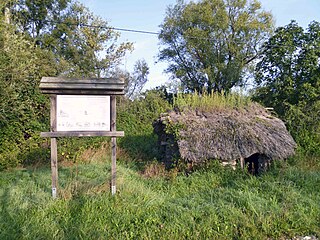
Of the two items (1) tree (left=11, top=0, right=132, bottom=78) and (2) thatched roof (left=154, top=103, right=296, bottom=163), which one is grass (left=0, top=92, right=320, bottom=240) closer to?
(2) thatched roof (left=154, top=103, right=296, bottom=163)

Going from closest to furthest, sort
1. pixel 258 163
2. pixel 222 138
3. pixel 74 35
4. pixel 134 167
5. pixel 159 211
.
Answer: pixel 159 211
pixel 222 138
pixel 258 163
pixel 134 167
pixel 74 35

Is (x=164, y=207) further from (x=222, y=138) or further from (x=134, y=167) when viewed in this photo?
(x=134, y=167)

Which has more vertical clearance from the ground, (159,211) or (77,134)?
(77,134)

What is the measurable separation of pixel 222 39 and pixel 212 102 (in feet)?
61.6

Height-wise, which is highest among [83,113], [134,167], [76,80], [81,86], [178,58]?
[178,58]

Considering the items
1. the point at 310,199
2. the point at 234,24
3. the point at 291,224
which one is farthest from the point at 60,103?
the point at 234,24

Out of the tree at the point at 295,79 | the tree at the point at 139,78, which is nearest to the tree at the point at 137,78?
the tree at the point at 139,78

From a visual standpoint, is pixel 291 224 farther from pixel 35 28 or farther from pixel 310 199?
pixel 35 28

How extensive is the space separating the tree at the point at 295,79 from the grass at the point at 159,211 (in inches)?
170

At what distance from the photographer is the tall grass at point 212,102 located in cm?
928

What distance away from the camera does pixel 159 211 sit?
14.9 ft

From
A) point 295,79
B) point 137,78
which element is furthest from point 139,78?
point 295,79

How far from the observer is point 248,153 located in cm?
780

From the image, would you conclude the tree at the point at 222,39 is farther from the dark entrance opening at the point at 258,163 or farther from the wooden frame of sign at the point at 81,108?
the wooden frame of sign at the point at 81,108
